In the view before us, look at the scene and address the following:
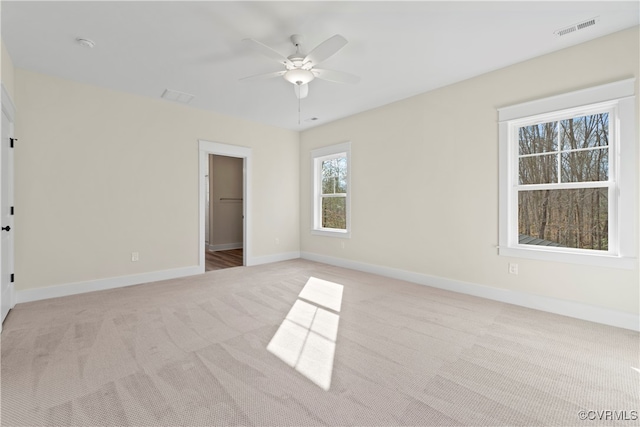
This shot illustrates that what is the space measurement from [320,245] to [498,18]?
436cm

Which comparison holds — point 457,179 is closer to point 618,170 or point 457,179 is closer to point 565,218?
point 565,218

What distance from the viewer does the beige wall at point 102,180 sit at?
3482 millimetres

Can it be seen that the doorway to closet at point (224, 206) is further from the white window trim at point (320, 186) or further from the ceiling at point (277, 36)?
the ceiling at point (277, 36)

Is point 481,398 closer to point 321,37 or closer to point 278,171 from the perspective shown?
point 321,37

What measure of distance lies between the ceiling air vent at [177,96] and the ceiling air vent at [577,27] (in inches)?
172

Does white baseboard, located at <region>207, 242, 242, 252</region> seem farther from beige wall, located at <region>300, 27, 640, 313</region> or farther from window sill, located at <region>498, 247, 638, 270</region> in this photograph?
window sill, located at <region>498, 247, 638, 270</region>

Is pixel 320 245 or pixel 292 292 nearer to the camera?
pixel 292 292

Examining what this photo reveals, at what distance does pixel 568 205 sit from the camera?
3105 millimetres

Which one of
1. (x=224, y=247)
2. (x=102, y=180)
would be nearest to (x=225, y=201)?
(x=224, y=247)

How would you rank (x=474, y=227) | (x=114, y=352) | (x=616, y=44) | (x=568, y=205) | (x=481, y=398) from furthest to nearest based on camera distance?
(x=474, y=227) → (x=568, y=205) → (x=616, y=44) → (x=114, y=352) → (x=481, y=398)

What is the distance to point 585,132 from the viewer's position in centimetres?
299

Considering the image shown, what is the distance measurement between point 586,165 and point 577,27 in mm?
1290

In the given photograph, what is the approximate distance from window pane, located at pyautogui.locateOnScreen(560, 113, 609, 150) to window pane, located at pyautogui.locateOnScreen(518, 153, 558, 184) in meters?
0.18

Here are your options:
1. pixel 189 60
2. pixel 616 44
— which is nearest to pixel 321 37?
pixel 189 60
